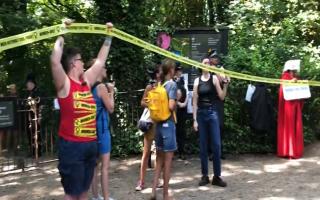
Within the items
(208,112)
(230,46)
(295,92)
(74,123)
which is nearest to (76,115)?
(74,123)

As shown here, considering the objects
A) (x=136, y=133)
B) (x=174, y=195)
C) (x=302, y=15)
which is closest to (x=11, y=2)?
(x=136, y=133)

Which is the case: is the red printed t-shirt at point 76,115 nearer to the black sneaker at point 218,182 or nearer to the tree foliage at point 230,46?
the black sneaker at point 218,182

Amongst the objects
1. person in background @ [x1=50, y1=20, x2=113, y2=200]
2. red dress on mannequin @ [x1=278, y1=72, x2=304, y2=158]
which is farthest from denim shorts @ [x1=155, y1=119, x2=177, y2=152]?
red dress on mannequin @ [x1=278, y1=72, x2=304, y2=158]

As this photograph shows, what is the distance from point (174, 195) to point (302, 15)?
7784 millimetres

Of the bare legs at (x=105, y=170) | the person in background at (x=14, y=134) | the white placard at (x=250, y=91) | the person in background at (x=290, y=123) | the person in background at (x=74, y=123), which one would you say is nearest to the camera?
the person in background at (x=74, y=123)

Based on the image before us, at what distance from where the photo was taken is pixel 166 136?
6.38m

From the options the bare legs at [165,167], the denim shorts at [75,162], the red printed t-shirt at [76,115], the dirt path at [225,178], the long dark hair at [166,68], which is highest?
the long dark hair at [166,68]

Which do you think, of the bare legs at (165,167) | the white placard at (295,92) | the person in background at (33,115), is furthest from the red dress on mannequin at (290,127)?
the person in background at (33,115)

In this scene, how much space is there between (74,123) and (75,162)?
35 cm

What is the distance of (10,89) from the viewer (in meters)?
11.4

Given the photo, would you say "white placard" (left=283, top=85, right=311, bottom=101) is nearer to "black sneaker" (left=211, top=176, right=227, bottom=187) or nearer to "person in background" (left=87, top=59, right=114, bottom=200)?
"black sneaker" (left=211, top=176, right=227, bottom=187)

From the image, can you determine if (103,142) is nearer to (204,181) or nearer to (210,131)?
(210,131)

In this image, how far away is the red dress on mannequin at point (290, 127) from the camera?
947 cm

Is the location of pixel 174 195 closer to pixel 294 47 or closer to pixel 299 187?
pixel 299 187
